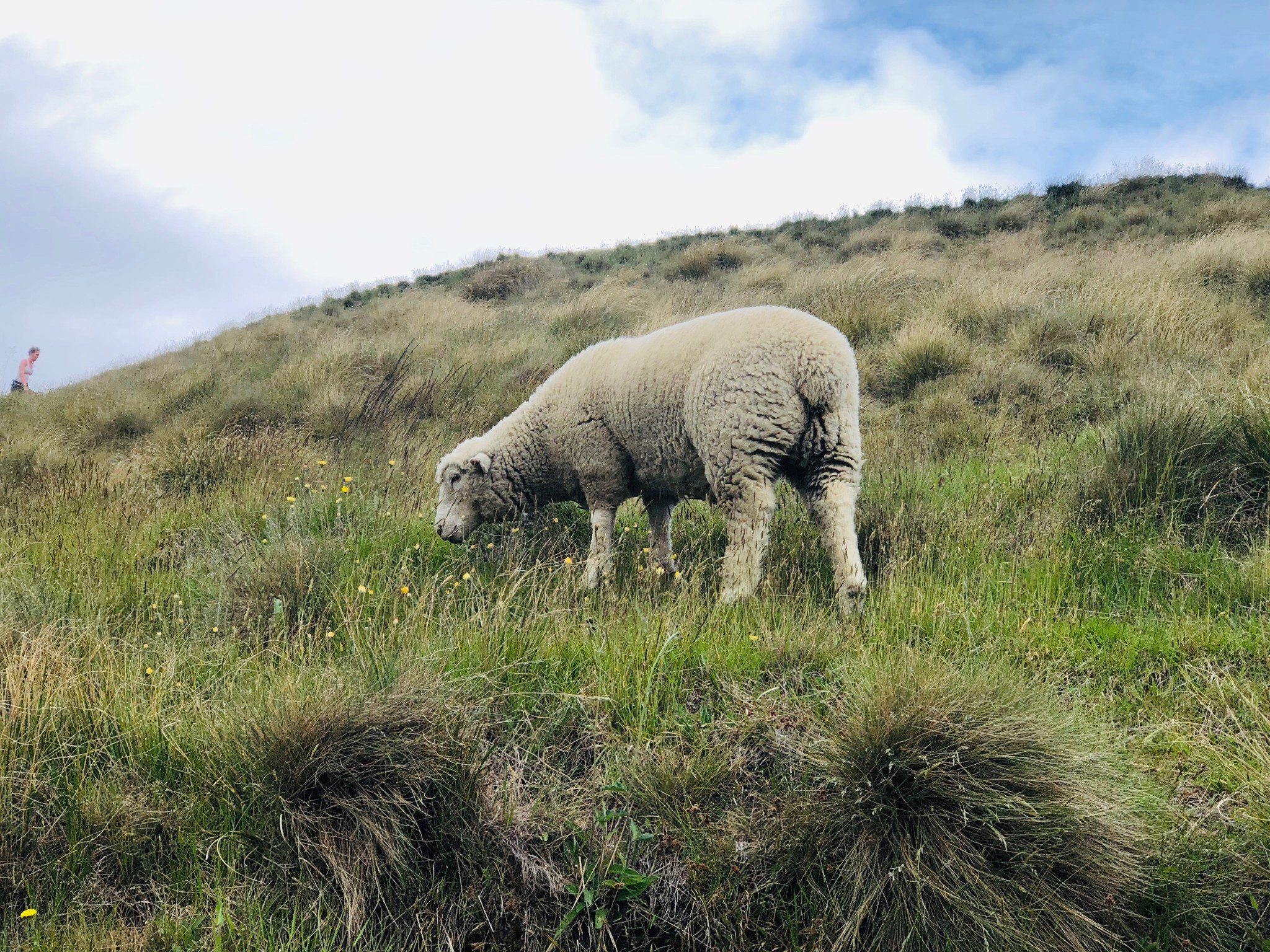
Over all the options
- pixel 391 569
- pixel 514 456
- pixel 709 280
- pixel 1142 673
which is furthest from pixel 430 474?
pixel 709 280

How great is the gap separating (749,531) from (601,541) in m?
1.18

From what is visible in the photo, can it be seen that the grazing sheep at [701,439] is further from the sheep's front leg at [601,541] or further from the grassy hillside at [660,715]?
the grassy hillside at [660,715]

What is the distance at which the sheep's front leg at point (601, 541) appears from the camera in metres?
4.93

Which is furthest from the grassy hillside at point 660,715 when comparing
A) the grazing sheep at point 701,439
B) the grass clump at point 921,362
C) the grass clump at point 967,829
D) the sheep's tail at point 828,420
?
the grass clump at point 921,362

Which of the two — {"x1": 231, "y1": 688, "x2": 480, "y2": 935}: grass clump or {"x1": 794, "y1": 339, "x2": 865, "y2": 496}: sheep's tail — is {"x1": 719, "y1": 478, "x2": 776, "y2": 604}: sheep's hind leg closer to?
{"x1": 794, "y1": 339, "x2": 865, "y2": 496}: sheep's tail

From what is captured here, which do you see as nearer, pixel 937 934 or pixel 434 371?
pixel 937 934

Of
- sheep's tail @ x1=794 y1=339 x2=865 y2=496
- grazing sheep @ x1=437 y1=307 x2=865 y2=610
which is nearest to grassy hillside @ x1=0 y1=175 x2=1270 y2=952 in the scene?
grazing sheep @ x1=437 y1=307 x2=865 y2=610

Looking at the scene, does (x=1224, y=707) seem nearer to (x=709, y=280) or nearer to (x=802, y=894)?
(x=802, y=894)

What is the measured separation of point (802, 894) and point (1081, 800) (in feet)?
2.88

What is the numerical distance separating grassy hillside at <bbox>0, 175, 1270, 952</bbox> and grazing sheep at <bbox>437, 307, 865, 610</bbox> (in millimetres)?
297

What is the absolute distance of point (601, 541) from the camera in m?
5.12

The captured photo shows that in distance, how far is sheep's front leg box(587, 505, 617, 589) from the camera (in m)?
4.93

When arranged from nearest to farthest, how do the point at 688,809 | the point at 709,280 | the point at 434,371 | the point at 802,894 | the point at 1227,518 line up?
the point at 802,894
the point at 688,809
the point at 1227,518
the point at 434,371
the point at 709,280

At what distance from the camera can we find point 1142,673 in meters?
3.38
